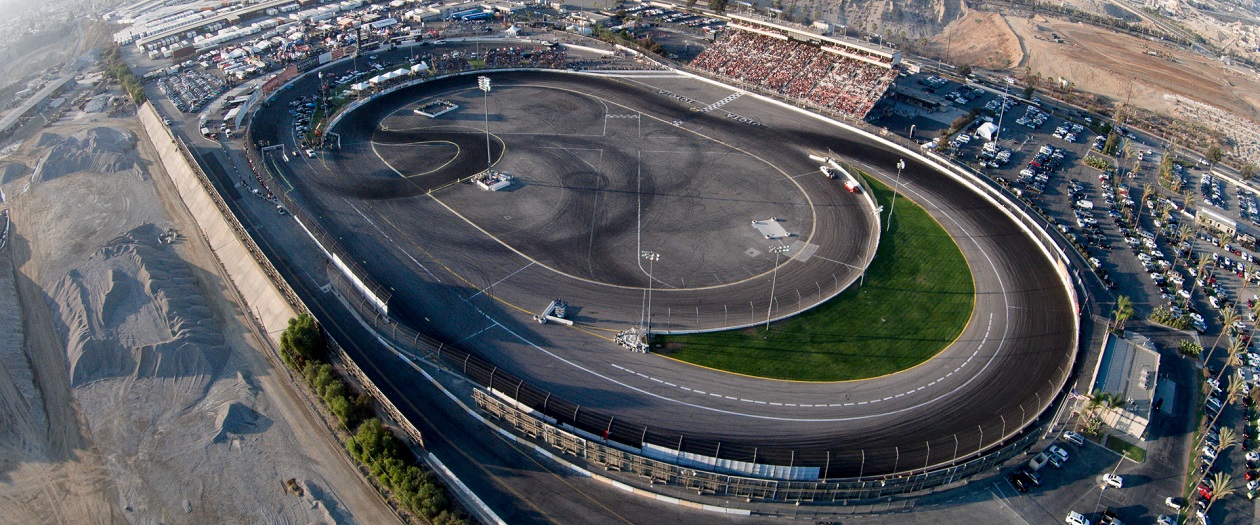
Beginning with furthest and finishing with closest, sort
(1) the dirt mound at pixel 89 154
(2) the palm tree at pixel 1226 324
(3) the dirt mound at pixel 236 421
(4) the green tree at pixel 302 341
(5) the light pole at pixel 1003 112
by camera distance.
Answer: (5) the light pole at pixel 1003 112 → (1) the dirt mound at pixel 89 154 → (2) the palm tree at pixel 1226 324 → (4) the green tree at pixel 302 341 → (3) the dirt mound at pixel 236 421

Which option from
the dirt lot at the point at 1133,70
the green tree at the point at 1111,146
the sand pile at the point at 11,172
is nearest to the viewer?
the sand pile at the point at 11,172

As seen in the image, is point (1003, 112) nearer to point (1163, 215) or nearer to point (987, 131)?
point (987, 131)

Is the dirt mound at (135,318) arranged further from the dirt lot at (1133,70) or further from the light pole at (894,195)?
the dirt lot at (1133,70)

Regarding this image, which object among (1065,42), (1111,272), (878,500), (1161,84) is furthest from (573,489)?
(1065,42)

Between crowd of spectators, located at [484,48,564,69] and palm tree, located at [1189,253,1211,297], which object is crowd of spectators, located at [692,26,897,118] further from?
palm tree, located at [1189,253,1211,297]

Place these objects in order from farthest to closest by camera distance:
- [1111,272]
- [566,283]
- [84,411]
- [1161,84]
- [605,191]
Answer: [1161,84]
[605,191]
[1111,272]
[566,283]
[84,411]

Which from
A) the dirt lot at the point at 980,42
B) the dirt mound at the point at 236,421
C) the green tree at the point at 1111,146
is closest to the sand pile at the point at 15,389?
the dirt mound at the point at 236,421

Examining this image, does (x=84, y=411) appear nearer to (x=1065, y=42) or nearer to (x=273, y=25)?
(x=273, y=25)
